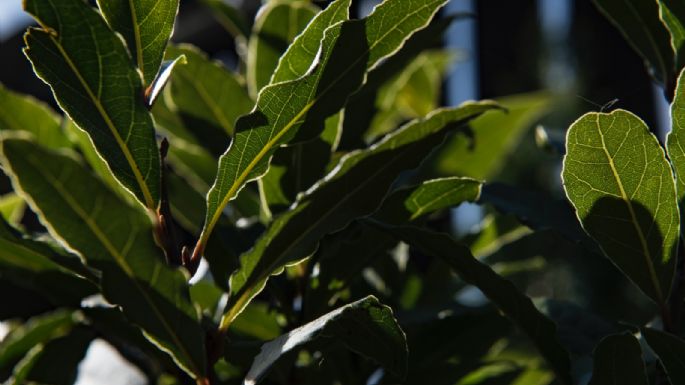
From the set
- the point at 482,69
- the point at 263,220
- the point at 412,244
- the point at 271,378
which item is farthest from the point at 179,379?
the point at 482,69

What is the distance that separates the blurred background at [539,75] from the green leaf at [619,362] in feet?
Result: 2.70

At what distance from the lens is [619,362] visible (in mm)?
785

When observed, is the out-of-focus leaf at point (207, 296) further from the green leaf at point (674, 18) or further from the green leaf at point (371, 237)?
the green leaf at point (674, 18)

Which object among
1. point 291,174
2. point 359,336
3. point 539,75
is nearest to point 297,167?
point 291,174

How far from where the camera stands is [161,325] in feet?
2.57

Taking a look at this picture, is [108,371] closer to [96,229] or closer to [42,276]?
[42,276]

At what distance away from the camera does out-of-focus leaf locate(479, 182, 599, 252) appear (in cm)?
98

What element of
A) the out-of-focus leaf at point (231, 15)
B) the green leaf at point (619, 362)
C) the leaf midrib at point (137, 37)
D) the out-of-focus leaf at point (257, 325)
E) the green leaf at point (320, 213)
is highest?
Answer: the leaf midrib at point (137, 37)

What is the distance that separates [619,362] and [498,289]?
0.13 meters

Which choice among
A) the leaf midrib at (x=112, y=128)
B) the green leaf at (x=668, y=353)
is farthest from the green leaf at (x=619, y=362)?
the leaf midrib at (x=112, y=128)

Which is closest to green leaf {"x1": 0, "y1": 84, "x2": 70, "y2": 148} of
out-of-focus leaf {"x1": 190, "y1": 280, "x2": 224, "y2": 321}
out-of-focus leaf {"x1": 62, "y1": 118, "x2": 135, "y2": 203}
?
out-of-focus leaf {"x1": 62, "y1": 118, "x2": 135, "y2": 203}

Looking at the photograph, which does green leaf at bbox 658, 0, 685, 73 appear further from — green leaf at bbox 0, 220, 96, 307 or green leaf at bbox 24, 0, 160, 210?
green leaf at bbox 0, 220, 96, 307

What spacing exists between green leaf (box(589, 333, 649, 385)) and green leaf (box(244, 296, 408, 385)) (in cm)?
18

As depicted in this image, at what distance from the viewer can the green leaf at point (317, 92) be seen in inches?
31.0
